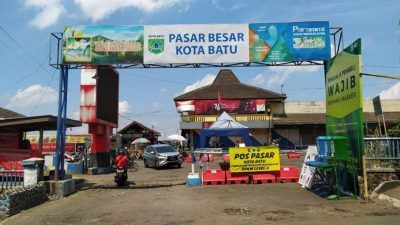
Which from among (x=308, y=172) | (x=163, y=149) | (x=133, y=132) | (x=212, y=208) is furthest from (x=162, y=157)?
(x=133, y=132)

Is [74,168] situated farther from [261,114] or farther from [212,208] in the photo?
[261,114]

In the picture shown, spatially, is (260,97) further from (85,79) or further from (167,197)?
(167,197)

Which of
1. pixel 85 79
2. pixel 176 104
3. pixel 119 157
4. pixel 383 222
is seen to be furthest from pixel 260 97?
pixel 383 222

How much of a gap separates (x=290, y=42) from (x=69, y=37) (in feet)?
28.2

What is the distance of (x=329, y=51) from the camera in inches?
702

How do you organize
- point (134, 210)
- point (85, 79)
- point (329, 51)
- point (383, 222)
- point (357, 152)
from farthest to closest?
point (85, 79) → point (329, 51) → point (357, 152) → point (134, 210) → point (383, 222)

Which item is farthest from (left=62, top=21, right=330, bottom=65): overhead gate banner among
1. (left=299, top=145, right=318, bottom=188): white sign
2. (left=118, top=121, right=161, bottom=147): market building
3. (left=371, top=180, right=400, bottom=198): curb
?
(left=118, top=121, right=161, bottom=147): market building

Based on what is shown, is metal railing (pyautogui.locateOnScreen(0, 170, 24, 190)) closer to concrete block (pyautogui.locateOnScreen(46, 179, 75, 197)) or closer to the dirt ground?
concrete block (pyautogui.locateOnScreen(46, 179, 75, 197))

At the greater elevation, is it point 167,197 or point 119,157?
point 119,157

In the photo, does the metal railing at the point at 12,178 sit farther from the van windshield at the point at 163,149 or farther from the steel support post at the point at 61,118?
the van windshield at the point at 163,149

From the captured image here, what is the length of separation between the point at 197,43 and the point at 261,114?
33977 mm

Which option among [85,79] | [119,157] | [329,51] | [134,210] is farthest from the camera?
[85,79]

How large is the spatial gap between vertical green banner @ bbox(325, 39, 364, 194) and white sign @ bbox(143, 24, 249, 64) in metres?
3.59

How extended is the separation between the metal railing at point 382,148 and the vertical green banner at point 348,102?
0.52m
